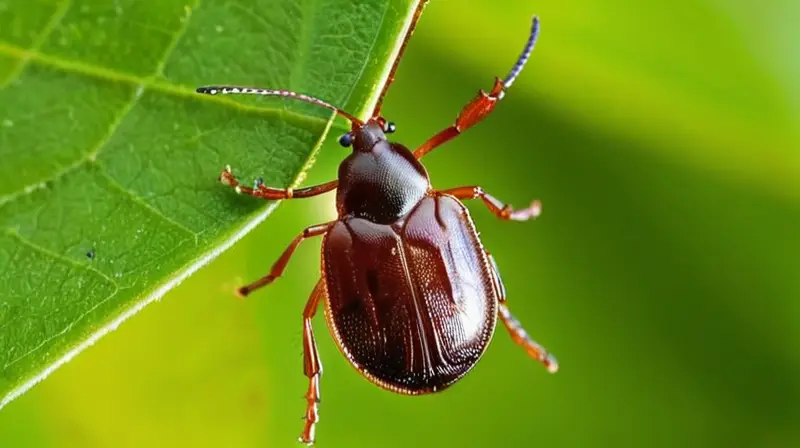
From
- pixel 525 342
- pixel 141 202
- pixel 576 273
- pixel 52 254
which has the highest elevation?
pixel 141 202

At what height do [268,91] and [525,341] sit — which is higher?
[268,91]

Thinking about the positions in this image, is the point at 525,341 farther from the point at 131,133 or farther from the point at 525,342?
the point at 131,133

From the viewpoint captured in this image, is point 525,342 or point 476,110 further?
point 525,342

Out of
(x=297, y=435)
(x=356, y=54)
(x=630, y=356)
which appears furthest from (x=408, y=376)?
(x=356, y=54)

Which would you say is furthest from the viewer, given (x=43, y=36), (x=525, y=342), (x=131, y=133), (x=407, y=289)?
(x=525, y=342)

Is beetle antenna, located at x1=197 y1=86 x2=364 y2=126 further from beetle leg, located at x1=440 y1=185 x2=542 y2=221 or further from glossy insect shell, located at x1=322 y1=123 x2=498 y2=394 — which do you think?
beetle leg, located at x1=440 y1=185 x2=542 y2=221

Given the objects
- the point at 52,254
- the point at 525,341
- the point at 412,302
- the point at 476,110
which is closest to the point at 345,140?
the point at 476,110

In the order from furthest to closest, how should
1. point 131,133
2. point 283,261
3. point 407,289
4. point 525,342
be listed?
1. point 525,342
2. point 283,261
3. point 407,289
4. point 131,133
